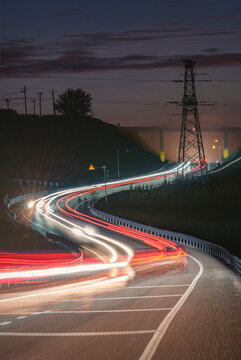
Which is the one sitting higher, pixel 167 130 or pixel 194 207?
pixel 167 130

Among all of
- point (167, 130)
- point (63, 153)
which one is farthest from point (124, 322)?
point (167, 130)

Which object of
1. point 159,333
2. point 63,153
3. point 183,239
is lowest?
point 183,239

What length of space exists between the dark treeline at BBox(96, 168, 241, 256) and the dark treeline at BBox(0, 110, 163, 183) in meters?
32.3

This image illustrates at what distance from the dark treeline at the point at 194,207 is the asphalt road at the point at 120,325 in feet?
154

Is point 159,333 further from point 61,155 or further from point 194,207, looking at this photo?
point 61,155

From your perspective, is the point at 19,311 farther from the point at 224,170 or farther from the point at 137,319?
the point at 224,170

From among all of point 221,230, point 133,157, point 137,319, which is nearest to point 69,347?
point 137,319

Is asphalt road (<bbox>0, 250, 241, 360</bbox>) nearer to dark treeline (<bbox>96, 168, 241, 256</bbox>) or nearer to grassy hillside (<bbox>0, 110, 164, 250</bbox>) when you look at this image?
dark treeline (<bbox>96, 168, 241, 256</bbox>)

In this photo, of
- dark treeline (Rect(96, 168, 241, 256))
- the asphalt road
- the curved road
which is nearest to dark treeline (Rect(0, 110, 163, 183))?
dark treeline (Rect(96, 168, 241, 256))

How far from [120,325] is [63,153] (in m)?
153

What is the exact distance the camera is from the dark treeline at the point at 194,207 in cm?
7569

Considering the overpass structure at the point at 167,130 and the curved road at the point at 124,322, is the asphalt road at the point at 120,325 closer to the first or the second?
the curved road at the point at 124,322

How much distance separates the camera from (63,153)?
165500 millimetres

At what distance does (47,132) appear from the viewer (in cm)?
19112
